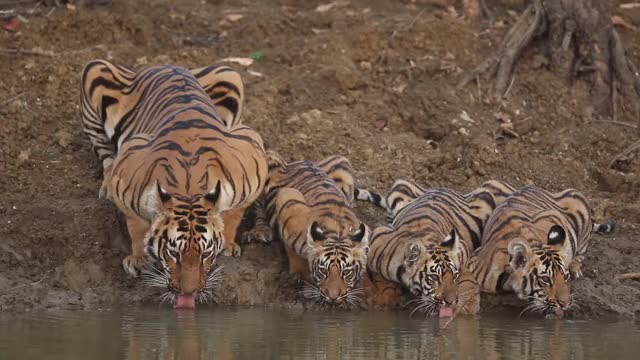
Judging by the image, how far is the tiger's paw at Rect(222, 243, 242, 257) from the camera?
12.0m

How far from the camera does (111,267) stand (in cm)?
1194

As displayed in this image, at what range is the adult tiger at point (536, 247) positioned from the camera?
452 inches

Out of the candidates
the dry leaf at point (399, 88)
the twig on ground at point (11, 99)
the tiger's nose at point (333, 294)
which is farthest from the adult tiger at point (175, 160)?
the dry leaf at point (399, 88)

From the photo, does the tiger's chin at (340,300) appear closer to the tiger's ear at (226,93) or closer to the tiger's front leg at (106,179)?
the tiger's front leg at (106,179)

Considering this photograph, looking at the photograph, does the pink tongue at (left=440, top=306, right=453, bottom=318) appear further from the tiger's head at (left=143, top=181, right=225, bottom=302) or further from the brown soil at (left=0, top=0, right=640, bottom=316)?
the tiger's head at (left=143, top=181, right=225, bottom=302)

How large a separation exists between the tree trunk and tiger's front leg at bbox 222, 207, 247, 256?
393 cm

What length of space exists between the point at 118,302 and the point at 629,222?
4.45 metres

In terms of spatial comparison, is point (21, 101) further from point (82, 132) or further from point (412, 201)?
point (412, 201)

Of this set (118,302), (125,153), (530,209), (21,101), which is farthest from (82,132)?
(530,209)

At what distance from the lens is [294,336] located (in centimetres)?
1048

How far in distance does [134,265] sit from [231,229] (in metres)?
0.91

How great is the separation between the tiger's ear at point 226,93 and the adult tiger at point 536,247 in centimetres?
254

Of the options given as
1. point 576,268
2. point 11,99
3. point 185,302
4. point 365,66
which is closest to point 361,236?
point 185,302

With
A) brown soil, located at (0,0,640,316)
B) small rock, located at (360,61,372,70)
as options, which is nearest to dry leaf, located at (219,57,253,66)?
brown soil, located at (0,0,640,316)
